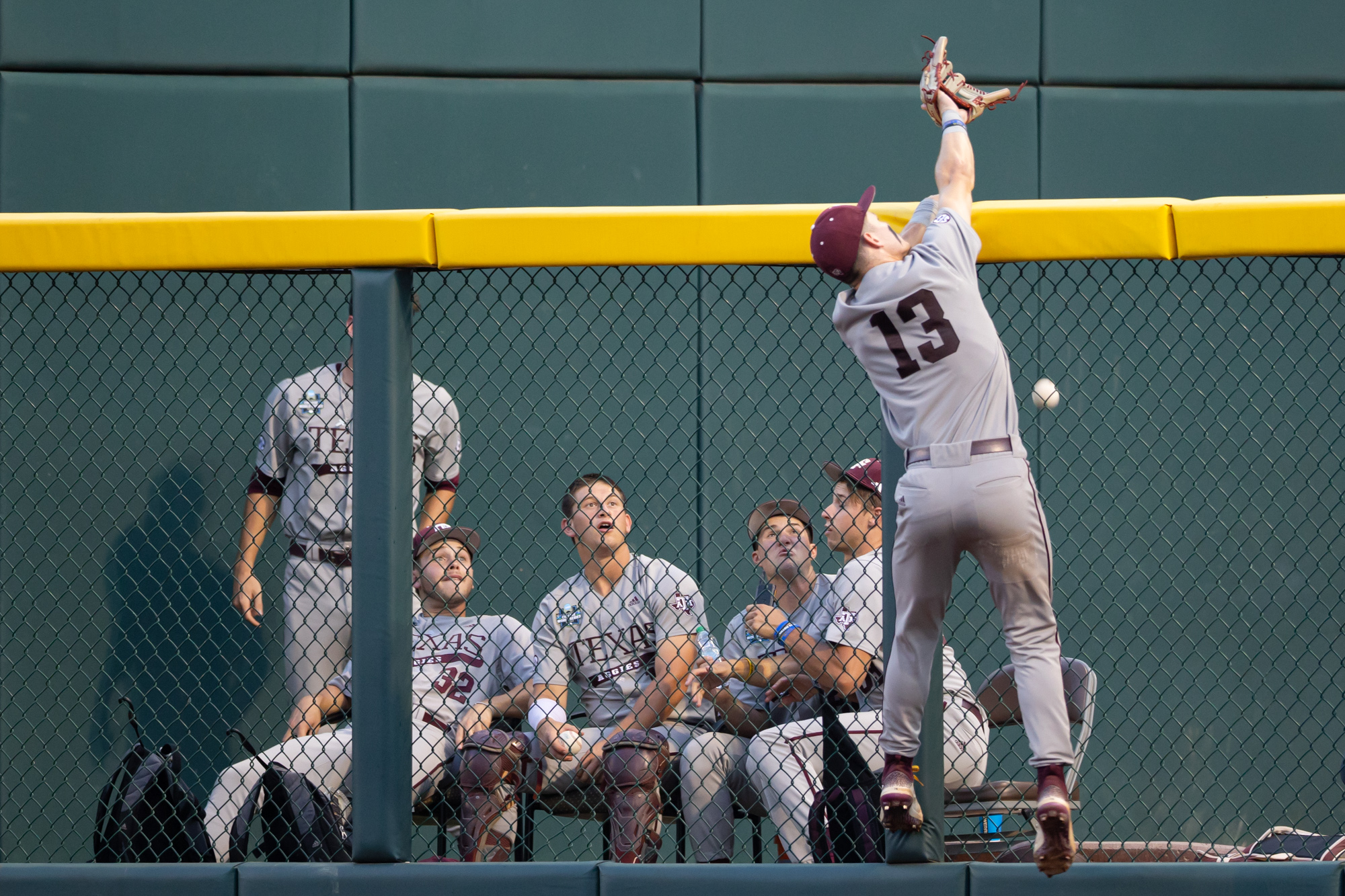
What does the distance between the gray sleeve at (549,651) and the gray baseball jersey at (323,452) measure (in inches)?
22.1

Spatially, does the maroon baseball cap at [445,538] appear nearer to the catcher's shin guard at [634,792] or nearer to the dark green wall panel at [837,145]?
the catcher's shin guard at [634,792]

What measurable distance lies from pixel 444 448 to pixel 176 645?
1.70 m

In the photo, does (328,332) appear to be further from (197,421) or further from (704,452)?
(704,452)

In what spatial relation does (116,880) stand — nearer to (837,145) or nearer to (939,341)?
(939,341)

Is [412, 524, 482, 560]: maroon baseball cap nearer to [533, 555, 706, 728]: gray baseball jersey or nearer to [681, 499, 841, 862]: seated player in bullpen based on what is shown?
[533, 555, 706, 728]: gray baseball jersey

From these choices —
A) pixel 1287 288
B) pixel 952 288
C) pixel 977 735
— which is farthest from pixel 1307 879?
pixel 1287 288

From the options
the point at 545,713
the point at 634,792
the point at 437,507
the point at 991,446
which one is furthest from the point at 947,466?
the point at 437,507

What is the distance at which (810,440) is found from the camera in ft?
16.5

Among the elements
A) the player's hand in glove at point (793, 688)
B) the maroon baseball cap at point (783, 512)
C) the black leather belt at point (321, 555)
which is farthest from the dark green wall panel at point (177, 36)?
the player's hand in glove at point (793, 688)

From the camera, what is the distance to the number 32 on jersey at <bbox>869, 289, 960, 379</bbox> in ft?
8.11

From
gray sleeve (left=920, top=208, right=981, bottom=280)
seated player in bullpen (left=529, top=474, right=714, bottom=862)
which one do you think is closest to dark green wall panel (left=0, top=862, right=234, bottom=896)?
seated player in bullpen (left=529, top=474, right=714, bottom=862)

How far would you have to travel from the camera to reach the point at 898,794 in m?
2.54

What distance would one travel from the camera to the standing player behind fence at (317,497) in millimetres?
3885

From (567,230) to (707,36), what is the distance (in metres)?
2.72
